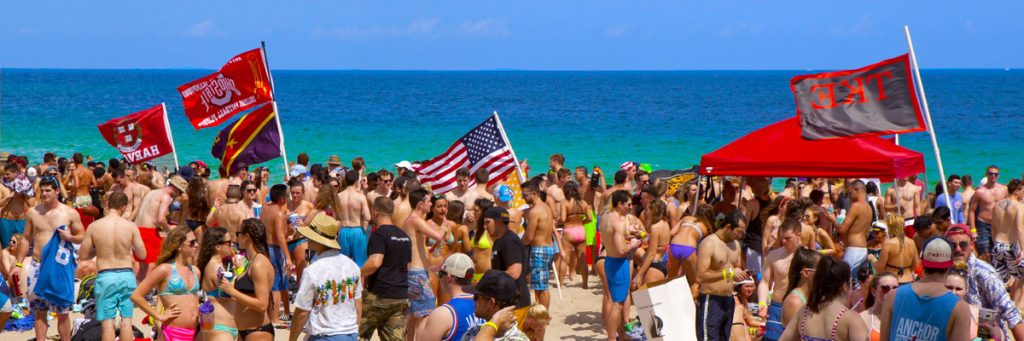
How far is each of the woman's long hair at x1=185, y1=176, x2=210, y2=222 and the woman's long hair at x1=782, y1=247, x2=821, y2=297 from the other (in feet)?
21.4

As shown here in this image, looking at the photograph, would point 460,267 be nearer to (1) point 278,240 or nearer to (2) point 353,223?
(1) point 278,240

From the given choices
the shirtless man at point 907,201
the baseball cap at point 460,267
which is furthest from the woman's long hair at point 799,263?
the shirtless man at point 907,201

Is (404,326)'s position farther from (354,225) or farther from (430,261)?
(354,225)

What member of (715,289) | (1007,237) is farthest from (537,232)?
(1007,237)

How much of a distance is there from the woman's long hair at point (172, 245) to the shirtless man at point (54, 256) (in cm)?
194

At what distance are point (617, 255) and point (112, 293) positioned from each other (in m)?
4.04

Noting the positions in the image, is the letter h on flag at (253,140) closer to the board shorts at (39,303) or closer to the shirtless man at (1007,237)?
the board shorts at (39,303)

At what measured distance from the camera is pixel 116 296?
27.2 feet

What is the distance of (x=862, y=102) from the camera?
376 inches

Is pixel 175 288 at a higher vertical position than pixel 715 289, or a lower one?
higher

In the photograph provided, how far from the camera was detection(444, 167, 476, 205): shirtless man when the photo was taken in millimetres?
11336

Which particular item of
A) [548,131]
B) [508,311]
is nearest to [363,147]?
[548,131]

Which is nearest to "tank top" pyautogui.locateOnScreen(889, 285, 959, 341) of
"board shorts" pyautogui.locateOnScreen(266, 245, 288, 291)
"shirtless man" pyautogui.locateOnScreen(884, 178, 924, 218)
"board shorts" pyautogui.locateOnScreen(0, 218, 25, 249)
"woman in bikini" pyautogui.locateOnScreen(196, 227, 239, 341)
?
"woman in bikini" pyautogui.locateOnScreen(196, 227, 239, 341)

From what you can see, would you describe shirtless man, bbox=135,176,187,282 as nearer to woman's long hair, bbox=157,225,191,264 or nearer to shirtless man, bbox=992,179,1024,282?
woman's long hair, bbox=157,225,191,264
